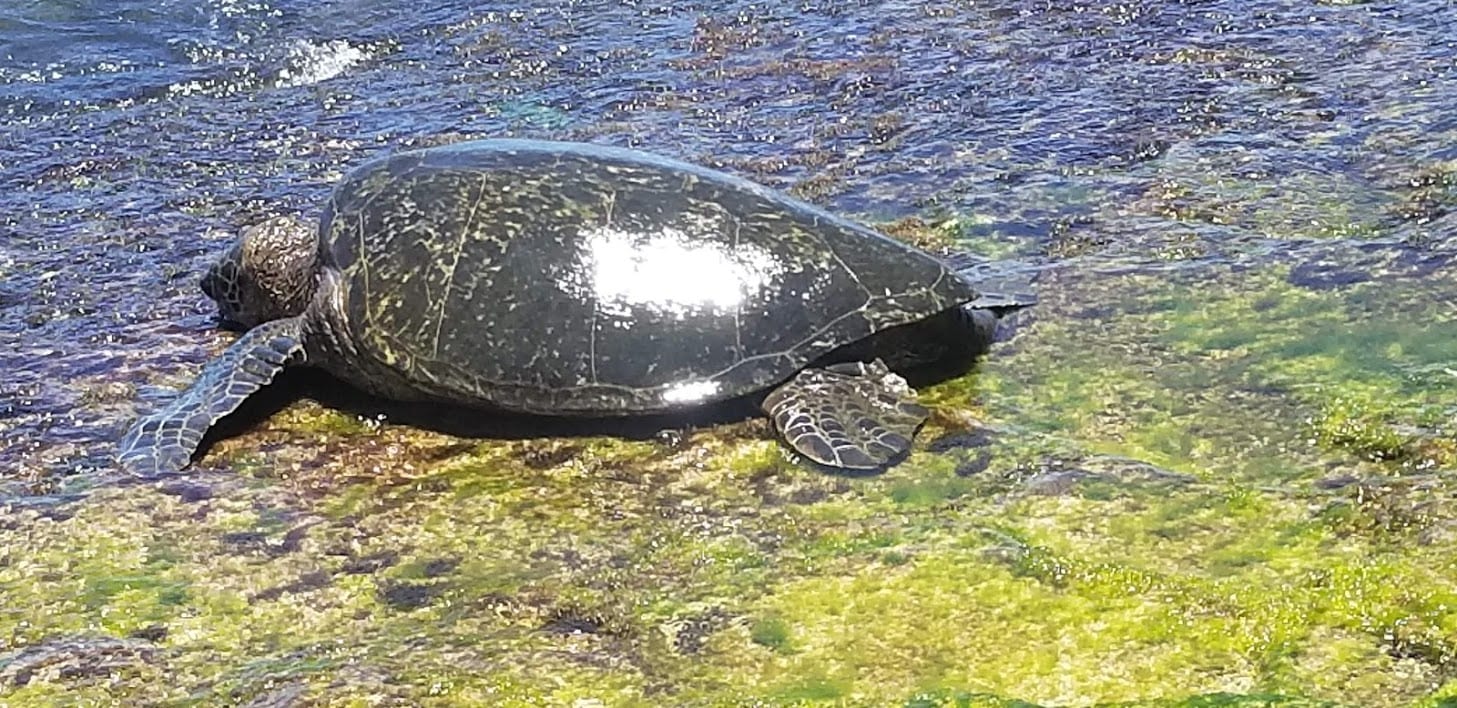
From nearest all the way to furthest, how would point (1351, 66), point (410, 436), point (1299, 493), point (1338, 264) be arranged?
point (1299, 493) → point (410, 436) → point (1338, 264) → point (1351, 66)

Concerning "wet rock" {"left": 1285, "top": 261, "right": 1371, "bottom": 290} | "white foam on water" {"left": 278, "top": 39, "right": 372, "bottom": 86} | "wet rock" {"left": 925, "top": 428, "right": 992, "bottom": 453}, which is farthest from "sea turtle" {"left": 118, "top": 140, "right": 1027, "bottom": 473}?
"white foam on water" {"left": 278, "top": 39, "right": 372, "bottom": 86}

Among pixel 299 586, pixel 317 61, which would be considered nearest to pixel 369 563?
pixel 299 586

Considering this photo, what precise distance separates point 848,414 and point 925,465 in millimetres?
325

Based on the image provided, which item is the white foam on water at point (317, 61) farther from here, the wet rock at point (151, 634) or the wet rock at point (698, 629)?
the wet rock at point (698, 629)

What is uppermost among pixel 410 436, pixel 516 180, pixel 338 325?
pixel 516 180

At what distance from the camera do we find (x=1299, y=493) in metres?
4.79

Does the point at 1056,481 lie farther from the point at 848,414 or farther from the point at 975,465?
the point at 848,414

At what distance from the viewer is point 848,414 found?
5.42 meters

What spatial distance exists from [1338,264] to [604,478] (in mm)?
3155

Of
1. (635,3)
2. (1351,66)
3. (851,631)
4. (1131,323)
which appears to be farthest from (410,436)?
(635,3)

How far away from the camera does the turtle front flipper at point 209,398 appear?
5625 mm

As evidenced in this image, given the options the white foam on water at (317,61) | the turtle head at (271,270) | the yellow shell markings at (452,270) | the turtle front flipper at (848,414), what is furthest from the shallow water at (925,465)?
the white foam on water at (317,61)

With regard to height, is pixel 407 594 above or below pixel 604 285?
below

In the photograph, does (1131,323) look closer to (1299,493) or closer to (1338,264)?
(1338,264)
